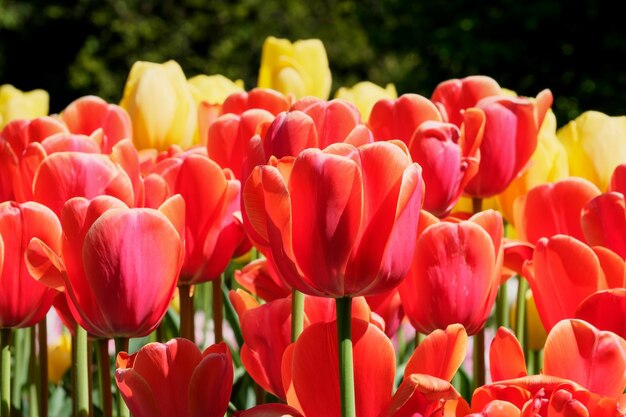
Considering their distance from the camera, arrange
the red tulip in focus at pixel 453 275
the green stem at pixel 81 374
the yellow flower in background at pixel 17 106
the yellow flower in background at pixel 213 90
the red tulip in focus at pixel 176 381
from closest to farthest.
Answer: the red tulip in focus at pixel 176 381 → the red tulip in focus at pixel 453 275 → the green stem at pixel 81 374 → the yellow flower in background at pixel 213 90 → the yellow flower in background at pixel 17 106

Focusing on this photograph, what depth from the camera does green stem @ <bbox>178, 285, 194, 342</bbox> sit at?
99 centimetres

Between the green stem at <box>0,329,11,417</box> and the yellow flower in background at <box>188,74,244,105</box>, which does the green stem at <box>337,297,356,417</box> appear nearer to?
the green stem at <box>0,329,11,417</box>

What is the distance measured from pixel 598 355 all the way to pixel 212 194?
1.40 ft

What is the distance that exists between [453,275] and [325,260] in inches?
6.1

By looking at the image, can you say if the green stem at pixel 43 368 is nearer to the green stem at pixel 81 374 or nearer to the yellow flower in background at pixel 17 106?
the green stem at pixel 81 374

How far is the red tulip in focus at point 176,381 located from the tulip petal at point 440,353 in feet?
0.39

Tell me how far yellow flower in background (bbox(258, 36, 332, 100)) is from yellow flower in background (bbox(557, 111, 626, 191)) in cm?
53

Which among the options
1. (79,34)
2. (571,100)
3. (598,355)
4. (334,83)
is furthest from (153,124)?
(79,34)

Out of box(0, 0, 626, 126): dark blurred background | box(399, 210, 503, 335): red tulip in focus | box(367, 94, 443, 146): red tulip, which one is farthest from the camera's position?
box(0, 0, 626, 126): dark blurred background

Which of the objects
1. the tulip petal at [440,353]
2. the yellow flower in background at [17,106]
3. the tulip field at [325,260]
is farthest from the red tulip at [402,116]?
the yellow flower in background at [17,106]

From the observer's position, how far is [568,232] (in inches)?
38.8

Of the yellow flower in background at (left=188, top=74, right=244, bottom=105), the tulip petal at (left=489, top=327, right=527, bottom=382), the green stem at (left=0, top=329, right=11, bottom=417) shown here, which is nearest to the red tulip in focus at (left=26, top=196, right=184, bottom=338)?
the green stem at (left=0, top=329, right=11, bottom=417)

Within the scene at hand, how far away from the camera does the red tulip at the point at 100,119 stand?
4.18 feet

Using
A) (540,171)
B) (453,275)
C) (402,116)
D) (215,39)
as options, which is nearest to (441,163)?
(402,116)
